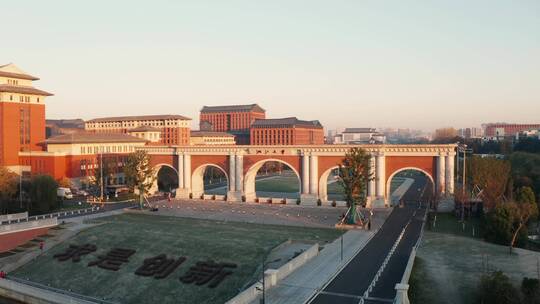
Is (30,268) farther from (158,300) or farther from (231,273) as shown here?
(231,273)

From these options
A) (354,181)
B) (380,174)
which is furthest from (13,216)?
(380,174)

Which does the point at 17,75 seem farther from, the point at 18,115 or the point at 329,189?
the point at 329,189

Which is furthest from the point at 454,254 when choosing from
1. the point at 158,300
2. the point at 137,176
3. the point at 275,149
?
the point at 137,176

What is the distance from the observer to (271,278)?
28188 mm

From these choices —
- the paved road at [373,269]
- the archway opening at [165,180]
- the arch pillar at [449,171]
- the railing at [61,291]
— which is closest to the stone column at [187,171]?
the archway opening at [165,180]

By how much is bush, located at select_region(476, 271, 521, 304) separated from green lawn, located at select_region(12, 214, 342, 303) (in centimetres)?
1573

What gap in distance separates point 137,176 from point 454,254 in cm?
4204

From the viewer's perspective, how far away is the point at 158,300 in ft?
107

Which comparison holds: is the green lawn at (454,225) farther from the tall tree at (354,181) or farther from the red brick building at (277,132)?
the red brick building at (277,132)

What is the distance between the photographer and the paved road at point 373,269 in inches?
1072

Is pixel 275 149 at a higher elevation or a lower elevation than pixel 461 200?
higher

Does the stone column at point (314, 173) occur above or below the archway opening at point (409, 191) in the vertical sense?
above

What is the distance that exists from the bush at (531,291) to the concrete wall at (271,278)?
1422 centimetres

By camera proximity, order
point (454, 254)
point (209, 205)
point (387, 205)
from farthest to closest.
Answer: point (209, 205), point (387, 205), point (454, 254)
